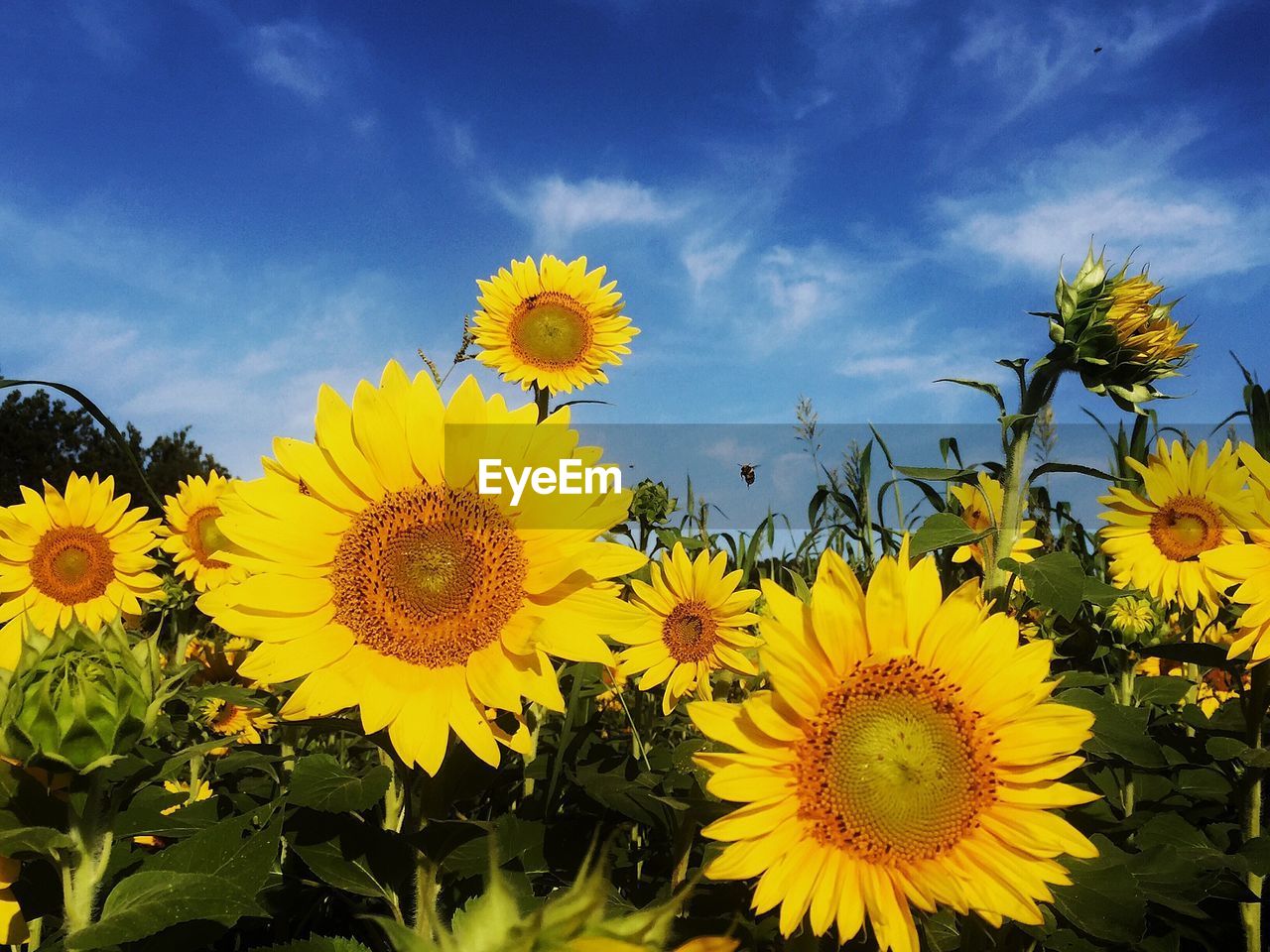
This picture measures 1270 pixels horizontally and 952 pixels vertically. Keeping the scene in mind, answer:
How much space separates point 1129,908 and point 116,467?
40222mm

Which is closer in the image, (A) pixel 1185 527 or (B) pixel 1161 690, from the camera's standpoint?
(B) pixel 1161 690

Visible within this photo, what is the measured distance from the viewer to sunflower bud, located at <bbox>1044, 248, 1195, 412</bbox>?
271 cm

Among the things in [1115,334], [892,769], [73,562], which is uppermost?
[1115,334]

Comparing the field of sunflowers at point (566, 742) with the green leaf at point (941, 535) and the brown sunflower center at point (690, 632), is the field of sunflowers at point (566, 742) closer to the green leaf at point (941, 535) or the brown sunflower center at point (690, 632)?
the green leaf at point (941, 535)

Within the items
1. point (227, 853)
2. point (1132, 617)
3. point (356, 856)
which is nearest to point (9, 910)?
point (227, 853)

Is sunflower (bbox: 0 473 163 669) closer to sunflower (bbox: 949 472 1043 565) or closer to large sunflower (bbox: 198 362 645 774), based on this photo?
large sunflower (bbox: 198 362 645 774)

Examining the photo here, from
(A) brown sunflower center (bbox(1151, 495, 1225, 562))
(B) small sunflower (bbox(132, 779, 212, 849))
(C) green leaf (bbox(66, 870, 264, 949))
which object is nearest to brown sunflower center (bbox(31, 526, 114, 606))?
(B) small sunflower (bbox(132, 779, 212, 849))

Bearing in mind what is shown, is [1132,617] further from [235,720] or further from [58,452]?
[58,452]

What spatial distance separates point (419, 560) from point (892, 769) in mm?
1079

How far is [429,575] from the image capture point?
2.04 meters

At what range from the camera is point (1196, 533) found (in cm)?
423

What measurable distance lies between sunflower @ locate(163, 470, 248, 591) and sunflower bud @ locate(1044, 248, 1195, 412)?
4302 millimetres

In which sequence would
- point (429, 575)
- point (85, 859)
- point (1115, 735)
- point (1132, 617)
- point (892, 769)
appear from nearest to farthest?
point (85, 859), point (892, 769), point (429, 575), point (1115, 735), point (1132, 617)

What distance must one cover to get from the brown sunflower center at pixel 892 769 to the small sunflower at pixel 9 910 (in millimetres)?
1430
